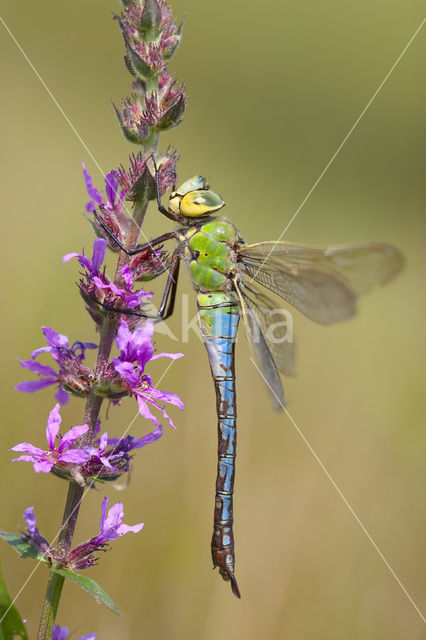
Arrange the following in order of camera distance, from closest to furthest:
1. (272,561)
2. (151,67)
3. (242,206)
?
(151,67) < (272,561) < (242,206)

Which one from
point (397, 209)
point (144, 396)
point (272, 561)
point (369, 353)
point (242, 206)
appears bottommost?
point (272, 561)

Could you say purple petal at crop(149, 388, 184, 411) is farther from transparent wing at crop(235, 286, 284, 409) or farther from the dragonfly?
transparent wing at crop(235, 286, 284, 409)

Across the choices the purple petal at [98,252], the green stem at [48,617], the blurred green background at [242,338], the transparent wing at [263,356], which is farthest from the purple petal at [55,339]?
the blurred green background at [242,338]

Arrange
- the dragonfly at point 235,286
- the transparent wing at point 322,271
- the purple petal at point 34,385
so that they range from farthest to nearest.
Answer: the transparent wing at point 322,271 < the dragonfly at point 235,286 < the purple petal at point 34,385

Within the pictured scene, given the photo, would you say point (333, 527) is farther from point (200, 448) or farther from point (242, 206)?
point (242, 206)

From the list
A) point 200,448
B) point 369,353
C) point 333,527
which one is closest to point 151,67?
point 200,448

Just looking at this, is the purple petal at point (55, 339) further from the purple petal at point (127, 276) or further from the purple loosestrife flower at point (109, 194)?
the purple loosestrife flower at point (109, 194)

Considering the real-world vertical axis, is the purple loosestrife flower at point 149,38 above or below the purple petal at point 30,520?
above
